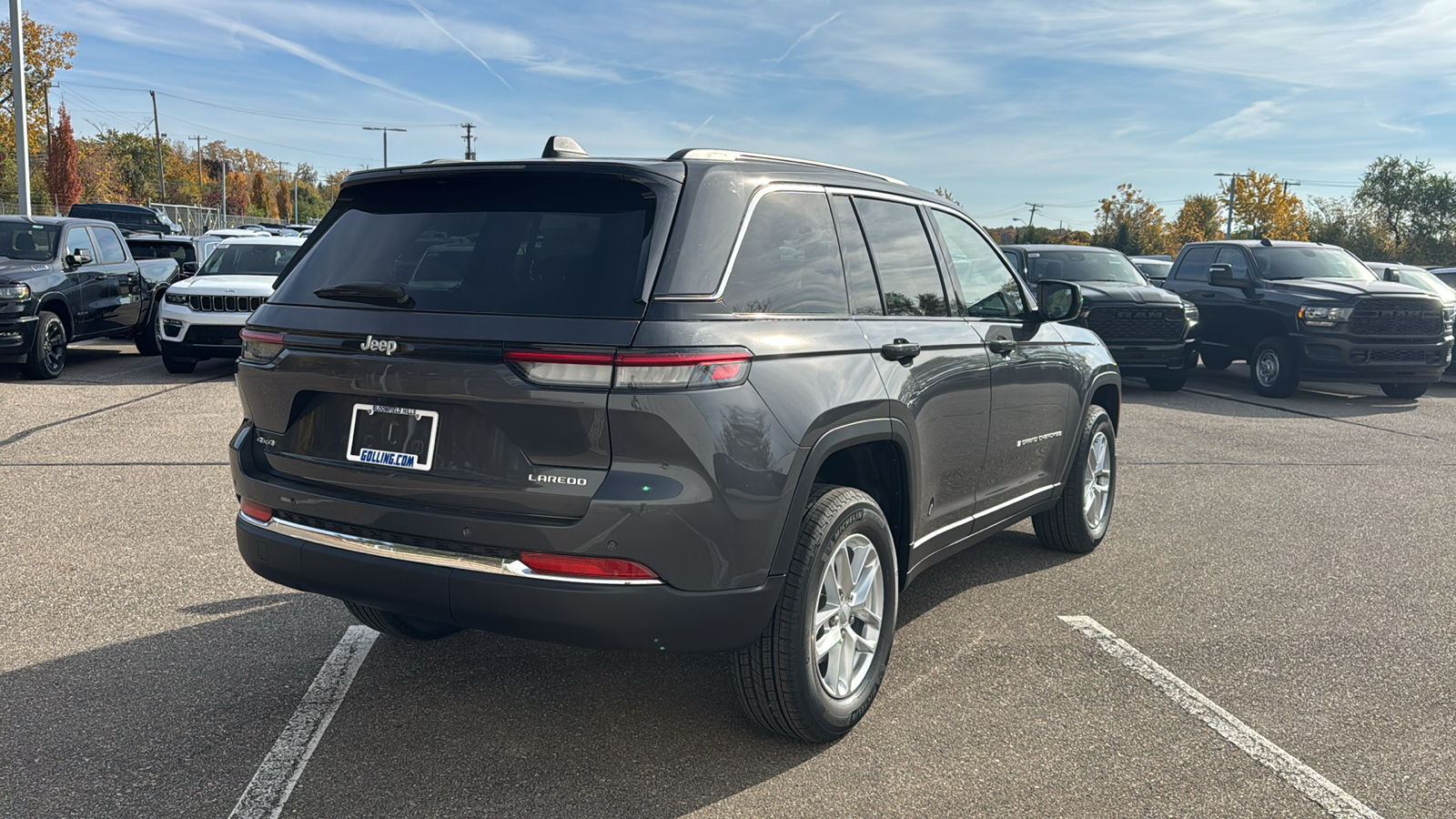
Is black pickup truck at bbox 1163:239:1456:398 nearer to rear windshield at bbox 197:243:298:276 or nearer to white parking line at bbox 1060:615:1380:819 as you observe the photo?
white parking line at bbox 1060:615:1380:819

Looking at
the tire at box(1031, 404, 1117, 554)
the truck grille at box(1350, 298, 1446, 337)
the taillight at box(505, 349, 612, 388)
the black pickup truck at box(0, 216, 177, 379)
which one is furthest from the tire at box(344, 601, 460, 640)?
the truck grille at box(1350, 298, 1446, 337)

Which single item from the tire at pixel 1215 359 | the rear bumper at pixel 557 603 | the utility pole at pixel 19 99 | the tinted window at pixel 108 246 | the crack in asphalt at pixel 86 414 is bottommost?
the crack in asphalt at pixel 86 414

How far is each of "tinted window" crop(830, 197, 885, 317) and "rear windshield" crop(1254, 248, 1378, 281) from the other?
41.5 ft

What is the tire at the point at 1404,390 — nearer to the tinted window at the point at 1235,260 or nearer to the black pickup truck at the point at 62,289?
the tinted window at the point at 1235,260

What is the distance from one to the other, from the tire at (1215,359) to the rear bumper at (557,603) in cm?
1422

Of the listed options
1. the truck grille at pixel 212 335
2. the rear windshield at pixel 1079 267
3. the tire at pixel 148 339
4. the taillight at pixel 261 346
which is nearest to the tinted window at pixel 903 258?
the taillight at pixel 261 346

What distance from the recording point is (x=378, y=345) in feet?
10.7

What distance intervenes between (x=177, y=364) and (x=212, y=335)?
36.6 inches

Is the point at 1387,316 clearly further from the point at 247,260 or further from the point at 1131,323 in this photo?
the point at 247,260

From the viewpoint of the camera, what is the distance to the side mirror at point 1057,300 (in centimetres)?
530

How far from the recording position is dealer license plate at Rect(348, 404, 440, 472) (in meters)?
3.21

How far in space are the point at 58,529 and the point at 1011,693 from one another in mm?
5108

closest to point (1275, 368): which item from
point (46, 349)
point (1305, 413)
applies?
point (1305, 413)

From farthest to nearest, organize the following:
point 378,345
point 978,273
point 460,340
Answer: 1. point 978,273
2. point 378,345
3. point 460,340
